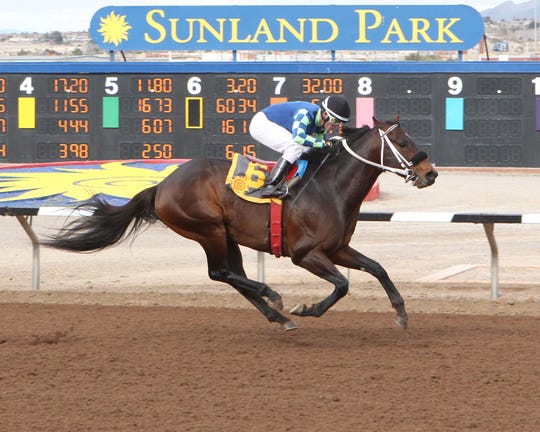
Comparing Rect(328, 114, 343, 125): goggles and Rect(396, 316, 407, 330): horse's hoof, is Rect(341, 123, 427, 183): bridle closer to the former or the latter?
Rect(328, 114, 343, 125): goggles

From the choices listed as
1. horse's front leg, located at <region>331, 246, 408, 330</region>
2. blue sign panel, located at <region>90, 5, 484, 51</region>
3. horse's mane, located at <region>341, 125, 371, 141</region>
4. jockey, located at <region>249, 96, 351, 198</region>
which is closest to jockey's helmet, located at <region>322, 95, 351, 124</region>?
jockey, located at <region>249, 96, 351, 198</region>

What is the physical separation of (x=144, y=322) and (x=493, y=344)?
2.50 metres

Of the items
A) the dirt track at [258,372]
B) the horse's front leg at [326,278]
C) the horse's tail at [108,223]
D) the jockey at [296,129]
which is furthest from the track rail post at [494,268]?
the horse's tail at [108,223]

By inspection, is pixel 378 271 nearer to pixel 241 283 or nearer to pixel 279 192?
pixel 279 192

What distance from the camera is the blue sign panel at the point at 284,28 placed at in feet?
72.3

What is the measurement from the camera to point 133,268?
11266 millimetres

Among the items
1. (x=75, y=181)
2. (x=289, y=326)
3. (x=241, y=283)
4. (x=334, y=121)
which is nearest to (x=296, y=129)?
(x=334, y=121)

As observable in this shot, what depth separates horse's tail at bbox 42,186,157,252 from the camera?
8.23 metres

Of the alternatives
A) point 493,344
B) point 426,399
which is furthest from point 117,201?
point 426,399

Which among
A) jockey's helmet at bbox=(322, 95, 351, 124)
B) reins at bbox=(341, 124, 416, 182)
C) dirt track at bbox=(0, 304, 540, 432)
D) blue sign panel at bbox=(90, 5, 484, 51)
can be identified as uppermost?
blue sign panel at bbox=(90, 5, 484, 51)

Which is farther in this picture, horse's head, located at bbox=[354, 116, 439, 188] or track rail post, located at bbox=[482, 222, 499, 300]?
track rail post, located at bbox=[482, 222, 499, 300]

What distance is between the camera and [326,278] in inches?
295

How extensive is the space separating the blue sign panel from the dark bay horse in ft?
48.2

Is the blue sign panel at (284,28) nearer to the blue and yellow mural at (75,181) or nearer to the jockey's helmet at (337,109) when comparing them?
the blue and yellow mural at (75,181)
